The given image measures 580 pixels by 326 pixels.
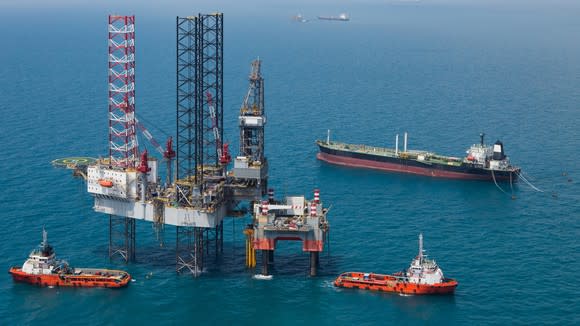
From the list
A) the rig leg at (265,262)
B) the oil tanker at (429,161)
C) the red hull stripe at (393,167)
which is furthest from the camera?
the red hull stripe at (393,167)

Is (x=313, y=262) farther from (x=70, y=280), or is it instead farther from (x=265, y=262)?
(x=70, y=280)

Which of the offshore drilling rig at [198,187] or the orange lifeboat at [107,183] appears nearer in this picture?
the offshore drilling rig at [198,187]

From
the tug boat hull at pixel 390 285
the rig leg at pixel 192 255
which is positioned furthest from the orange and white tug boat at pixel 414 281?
the rig leg at pixel 192 255

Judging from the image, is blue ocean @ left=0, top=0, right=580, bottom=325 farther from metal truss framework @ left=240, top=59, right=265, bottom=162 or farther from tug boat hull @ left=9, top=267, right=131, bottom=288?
metal truss framework @ left=240, top=59, right=265, bottom=162

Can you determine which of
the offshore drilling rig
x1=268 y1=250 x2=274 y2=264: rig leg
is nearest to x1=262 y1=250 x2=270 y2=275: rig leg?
the offshore drilling rig

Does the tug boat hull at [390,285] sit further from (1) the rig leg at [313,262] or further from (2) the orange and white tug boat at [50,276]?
(2) the orange and white tug boat at [50,276]

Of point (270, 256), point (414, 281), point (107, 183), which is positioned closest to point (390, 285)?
point (414, 281)

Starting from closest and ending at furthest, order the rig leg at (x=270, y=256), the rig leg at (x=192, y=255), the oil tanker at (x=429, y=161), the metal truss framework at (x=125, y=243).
→ the rig leg at (x=192, y=255), the metal truss framework at (x=125, y=243), the rig leg at (x=270, y=256), the oil tanker at (x=429, y=161)
